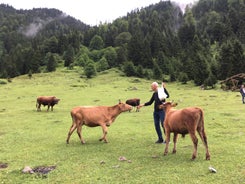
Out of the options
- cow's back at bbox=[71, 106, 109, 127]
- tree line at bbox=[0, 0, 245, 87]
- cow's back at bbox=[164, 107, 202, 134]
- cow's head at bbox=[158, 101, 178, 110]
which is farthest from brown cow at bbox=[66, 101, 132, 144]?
tree line at bbox=[0, 0, 245, 87]

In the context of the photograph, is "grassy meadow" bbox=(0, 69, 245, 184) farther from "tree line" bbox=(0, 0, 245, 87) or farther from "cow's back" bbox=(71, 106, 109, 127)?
"tree line" bbox=(0, 0, 245, 87)

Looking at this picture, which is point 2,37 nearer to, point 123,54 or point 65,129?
point 123,54

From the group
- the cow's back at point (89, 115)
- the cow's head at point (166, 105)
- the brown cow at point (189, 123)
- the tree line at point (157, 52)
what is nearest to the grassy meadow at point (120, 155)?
the brown cow at point (189, 123)

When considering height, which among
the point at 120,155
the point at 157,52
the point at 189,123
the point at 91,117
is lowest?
the point at 120,155

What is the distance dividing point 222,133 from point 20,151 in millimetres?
10590

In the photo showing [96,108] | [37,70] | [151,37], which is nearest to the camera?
[96,108]

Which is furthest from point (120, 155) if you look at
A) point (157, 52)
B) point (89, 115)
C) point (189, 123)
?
point (157, 52)

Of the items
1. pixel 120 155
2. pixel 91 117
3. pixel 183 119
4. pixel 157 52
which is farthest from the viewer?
pixel 157 52

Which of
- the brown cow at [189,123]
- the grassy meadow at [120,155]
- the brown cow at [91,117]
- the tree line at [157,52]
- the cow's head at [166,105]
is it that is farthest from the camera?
the tree line at [157,52]

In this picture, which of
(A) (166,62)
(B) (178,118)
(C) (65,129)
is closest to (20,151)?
(C) (65,129)

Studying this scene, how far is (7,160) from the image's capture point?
1238 cm

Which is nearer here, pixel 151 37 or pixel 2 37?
pixel 151 37

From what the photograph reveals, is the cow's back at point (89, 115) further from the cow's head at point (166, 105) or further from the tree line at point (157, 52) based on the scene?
the tree line at point (157, 52)

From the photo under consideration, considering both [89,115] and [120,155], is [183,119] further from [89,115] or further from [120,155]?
[89,115]
